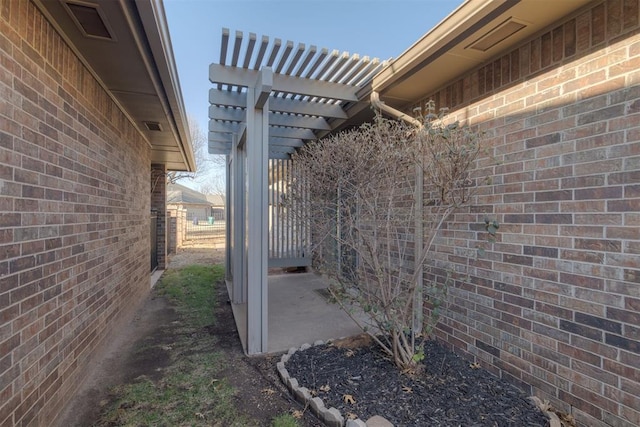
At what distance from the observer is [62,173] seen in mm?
2553

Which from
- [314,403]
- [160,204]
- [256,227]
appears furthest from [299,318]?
[160,204]

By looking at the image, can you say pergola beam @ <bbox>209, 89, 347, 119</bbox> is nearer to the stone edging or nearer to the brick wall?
the stone edging

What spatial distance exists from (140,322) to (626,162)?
5.38m

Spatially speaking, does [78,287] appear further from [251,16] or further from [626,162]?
[626,162]

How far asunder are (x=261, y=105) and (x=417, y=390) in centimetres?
297

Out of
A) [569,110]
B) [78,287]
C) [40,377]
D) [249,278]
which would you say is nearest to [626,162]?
[569,110]

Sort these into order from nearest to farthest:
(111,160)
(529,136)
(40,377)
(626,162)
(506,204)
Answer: (626,162) < (40,377) < (529,136) < (506,204) < (111,160)

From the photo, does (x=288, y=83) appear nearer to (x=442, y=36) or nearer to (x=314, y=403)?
(x=442, y=36)

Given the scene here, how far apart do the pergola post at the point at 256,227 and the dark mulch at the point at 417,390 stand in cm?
52

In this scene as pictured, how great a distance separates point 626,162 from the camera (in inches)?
78.1

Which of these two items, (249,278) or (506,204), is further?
(249,278)

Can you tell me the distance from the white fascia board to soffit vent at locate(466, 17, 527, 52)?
68.2 inches

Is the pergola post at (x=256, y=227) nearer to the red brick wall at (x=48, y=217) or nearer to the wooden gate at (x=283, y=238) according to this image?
the red brick wall at (x=48, y=217)

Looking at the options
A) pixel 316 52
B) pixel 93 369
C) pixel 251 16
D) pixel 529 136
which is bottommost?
pixel 93 369
